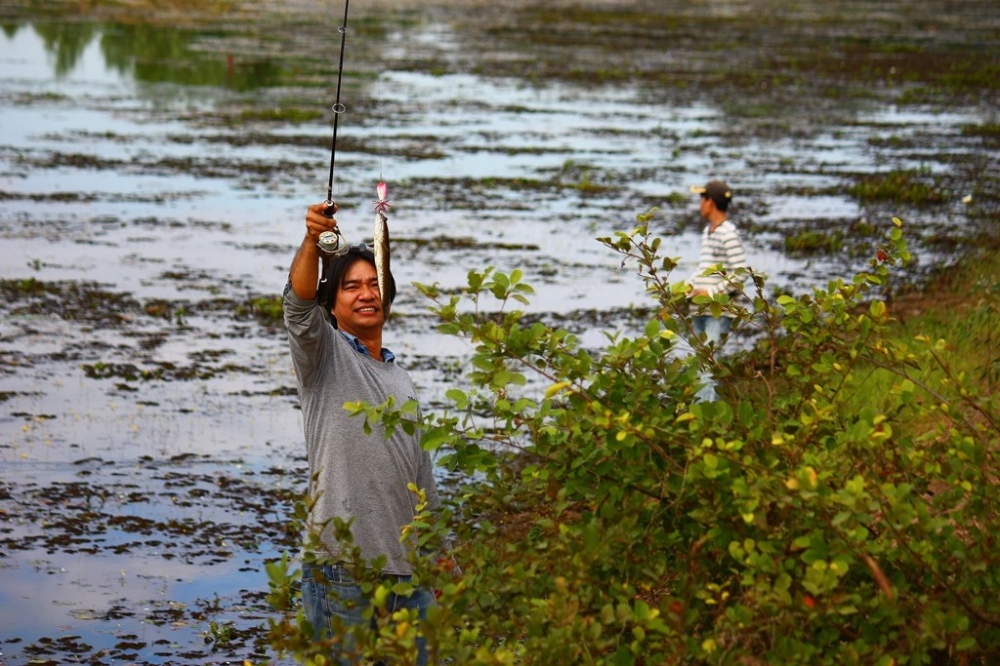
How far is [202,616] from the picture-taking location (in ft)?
24.5

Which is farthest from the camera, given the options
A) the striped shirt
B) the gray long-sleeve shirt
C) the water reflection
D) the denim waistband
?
the water reflection

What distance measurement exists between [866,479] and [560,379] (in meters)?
0.81

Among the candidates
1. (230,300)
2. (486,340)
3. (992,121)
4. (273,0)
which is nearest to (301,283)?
(486,340)

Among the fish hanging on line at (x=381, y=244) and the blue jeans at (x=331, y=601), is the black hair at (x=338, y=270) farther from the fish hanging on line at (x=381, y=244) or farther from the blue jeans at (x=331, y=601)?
the blue jeans at (x=331, y=601)

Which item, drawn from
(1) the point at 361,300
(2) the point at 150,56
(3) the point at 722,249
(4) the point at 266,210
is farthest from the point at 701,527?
(2) the point at 150,56

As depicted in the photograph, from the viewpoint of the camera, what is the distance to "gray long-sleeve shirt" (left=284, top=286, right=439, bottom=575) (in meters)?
4.74

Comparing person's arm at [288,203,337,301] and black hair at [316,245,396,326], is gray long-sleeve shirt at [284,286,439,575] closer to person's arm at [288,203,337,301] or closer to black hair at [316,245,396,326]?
person's arm at [288,203,337,301]

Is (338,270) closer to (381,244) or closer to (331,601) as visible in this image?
(381,244)

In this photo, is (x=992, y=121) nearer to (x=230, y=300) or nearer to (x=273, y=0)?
(x=230, y=300)

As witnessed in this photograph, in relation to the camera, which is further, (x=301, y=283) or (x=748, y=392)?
(x=301, y=283)

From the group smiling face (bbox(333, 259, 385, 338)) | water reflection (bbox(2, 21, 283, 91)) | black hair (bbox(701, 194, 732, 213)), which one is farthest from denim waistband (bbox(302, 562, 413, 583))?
water reflection (bbox(2, 21, 283, 91))

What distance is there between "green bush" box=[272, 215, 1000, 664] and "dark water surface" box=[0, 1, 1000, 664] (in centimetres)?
345

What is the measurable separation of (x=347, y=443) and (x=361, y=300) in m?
0.53

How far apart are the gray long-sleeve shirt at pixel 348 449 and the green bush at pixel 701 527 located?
0.56m
